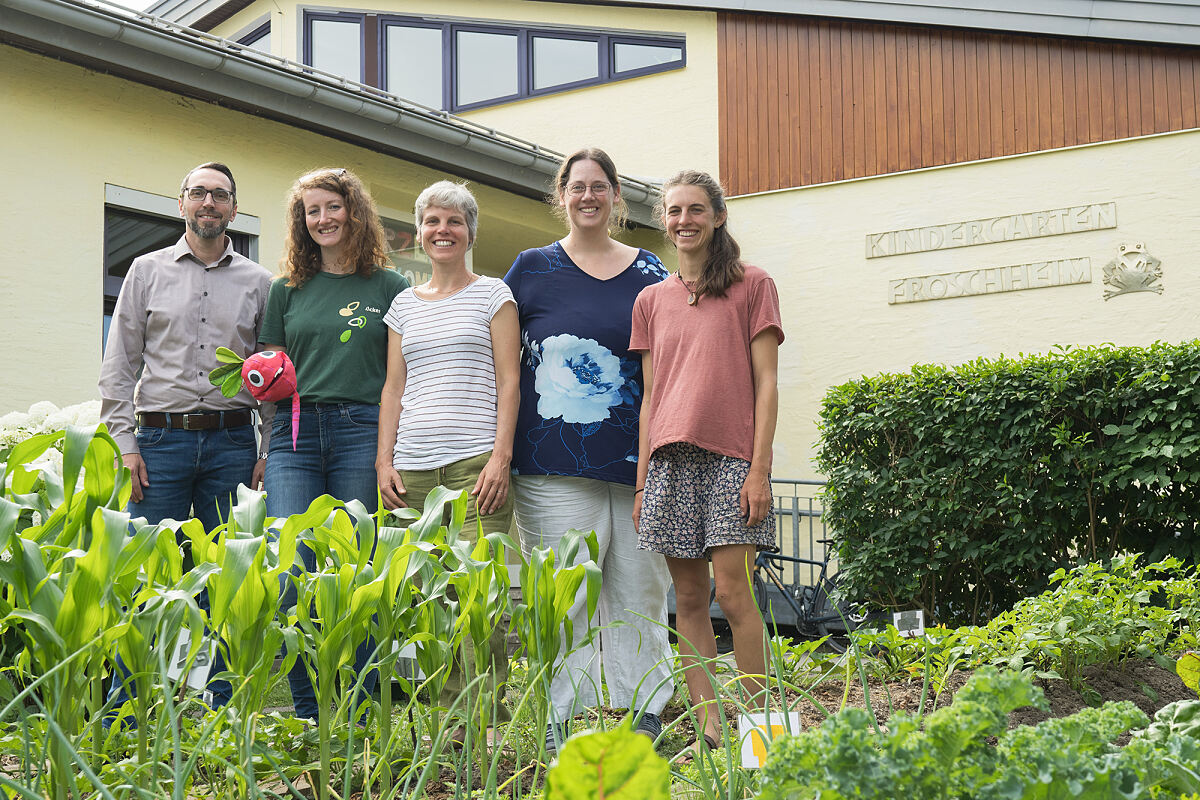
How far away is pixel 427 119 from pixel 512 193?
1530 mm

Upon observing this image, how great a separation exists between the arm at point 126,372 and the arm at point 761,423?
171 cm

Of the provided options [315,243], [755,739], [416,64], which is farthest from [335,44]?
[755,739]

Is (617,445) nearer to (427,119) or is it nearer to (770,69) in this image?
(427,119)

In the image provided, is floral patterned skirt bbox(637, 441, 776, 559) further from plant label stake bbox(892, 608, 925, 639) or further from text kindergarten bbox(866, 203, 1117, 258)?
text kindergarten bbox(866, 203, 1117, 258)

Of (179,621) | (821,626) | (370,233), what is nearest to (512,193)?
(821,626)

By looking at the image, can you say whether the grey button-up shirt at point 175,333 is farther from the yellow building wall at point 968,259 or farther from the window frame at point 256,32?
the window frame at point 256,32

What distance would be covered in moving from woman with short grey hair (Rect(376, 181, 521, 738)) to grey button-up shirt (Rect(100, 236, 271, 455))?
1.65ft

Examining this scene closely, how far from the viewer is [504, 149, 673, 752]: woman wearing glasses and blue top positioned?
3.04 meters

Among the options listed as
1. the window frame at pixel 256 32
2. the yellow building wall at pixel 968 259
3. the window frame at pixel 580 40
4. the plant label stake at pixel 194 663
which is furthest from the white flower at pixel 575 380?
the window frame at pixel 256 32

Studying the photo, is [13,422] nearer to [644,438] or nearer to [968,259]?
[644,438]

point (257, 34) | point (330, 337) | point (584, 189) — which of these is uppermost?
point (257, 34)

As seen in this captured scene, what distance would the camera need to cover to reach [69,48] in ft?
19.0

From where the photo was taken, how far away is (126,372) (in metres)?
3.15

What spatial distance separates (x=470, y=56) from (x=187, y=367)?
895cm
